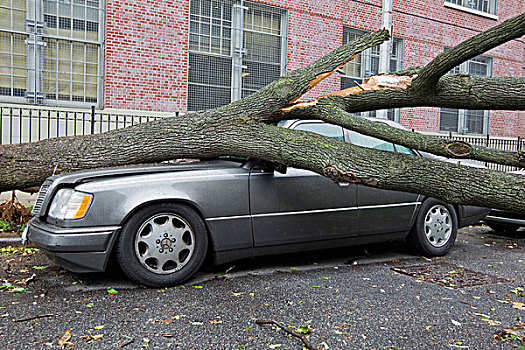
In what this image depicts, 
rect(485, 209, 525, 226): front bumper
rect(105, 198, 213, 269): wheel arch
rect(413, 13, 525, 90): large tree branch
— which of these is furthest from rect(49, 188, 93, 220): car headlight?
rect(485, 209, 525, 226): front bumper

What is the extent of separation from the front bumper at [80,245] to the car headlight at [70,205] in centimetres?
12

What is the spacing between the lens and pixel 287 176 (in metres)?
5.30

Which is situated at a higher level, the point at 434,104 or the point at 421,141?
the point at 434,104

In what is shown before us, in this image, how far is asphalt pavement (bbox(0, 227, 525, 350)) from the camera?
3436 millimetres

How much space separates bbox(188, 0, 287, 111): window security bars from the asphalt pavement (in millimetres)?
7482

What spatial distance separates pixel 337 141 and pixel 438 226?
84.2 inches

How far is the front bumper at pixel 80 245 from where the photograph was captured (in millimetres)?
4309

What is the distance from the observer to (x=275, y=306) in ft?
13.6

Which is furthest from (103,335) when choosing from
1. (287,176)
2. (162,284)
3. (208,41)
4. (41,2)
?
(208,41)

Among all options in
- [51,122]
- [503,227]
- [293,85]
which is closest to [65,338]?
[293,85]

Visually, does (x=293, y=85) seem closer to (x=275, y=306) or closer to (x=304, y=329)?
(x=275, y=306)

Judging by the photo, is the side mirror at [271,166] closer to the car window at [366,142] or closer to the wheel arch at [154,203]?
the wheel arch at [154,203]

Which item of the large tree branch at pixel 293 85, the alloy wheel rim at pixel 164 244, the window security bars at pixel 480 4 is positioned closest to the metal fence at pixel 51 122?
the large tree branch at pixel 293 85

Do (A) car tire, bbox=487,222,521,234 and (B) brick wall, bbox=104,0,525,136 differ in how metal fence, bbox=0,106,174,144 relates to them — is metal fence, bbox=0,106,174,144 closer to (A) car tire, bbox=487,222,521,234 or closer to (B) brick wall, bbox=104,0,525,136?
(B) brick wall, bbox=104,0,525,136
